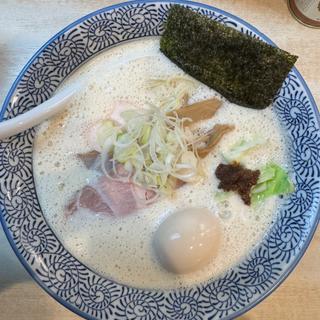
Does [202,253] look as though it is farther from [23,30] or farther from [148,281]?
[23,30]

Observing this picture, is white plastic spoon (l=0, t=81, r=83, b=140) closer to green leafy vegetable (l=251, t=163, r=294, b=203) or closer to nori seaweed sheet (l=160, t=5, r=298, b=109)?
nori seaweed sheet (l=160, t=5, r=298, b=109)

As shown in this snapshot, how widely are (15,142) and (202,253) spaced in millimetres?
569

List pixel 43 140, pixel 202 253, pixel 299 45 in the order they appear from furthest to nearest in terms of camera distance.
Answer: pixel 299 45 → pixel 43 140 → pixel 202 253

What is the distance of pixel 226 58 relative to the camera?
3.43 ft

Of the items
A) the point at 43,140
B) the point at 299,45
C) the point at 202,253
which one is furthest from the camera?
the point at 299,45

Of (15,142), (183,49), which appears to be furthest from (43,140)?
(183,49)

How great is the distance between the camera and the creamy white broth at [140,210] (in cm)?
100

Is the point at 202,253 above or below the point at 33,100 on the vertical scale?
below

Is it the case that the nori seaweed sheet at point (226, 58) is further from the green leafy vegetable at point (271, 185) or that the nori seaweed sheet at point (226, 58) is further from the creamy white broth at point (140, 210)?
the green leafy vegetable at point (271, 185)

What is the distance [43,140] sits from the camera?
1.07 m

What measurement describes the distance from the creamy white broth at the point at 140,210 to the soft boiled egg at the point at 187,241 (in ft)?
0.10

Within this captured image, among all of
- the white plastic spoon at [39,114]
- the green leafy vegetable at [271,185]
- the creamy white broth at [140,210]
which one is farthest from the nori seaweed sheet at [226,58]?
the white plastic spoon at [39,114]

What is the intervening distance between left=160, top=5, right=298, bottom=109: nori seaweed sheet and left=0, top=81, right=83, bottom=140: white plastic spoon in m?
0.30

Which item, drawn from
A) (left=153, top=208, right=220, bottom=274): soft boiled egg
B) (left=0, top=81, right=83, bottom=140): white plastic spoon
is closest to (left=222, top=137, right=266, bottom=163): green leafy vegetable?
(left=153, top=208, right=220, bottom=274): soft boiled egg
